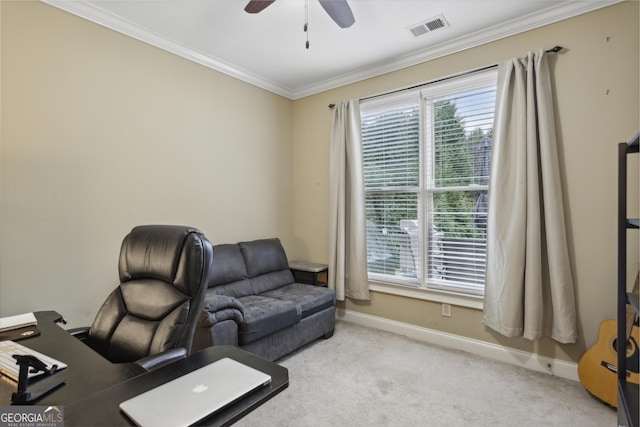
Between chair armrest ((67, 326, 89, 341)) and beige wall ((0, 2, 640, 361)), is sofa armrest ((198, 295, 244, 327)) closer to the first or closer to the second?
chair armrest ((67, 326, 89, 341))

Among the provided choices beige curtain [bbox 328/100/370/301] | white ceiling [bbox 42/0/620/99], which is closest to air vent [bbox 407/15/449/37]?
white ceiling [bbox 42/0/620/99]

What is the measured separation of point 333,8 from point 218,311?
2216mm

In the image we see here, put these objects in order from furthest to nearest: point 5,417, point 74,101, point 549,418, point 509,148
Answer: point 509,148 → point 74,101 → point 549,418 → point 5,417

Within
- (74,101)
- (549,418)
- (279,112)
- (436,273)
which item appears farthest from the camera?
(279,112)

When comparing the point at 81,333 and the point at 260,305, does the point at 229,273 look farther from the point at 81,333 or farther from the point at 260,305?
the point at 81,333

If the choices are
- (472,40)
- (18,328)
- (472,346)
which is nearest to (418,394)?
(472,346)

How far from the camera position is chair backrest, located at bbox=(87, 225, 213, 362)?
1420 mm

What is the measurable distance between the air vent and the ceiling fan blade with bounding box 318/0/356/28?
2.61 feet

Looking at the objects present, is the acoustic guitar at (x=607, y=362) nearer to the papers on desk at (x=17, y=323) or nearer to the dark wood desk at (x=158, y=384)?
the dark wood desk at (x=158, y=384)

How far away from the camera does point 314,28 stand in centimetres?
269

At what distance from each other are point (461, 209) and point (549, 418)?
5.45 ft

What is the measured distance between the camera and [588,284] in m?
2.36

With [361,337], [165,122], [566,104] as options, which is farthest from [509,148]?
[165,122]

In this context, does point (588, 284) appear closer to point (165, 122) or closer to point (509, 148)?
point (509, 148)
